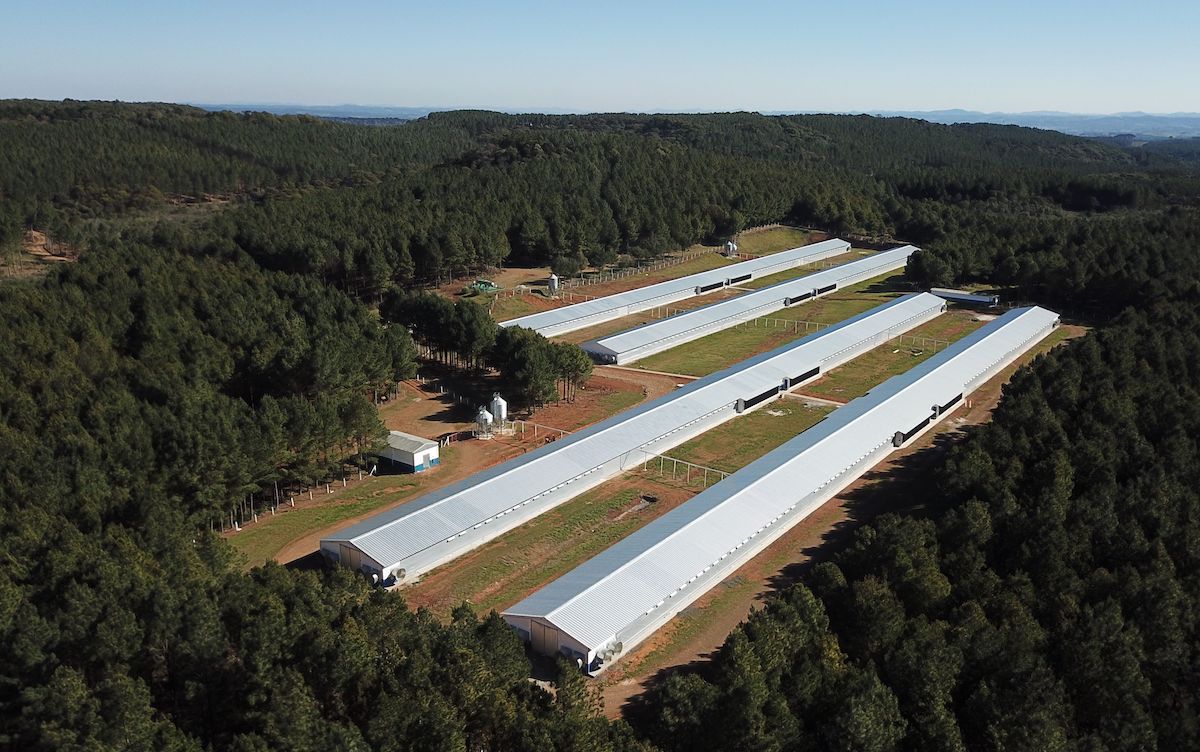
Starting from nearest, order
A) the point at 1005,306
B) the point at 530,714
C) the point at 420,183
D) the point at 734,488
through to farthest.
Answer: the point at 530,714 → the point at 734,488 → the point at 1005,306 → the point at 420,183

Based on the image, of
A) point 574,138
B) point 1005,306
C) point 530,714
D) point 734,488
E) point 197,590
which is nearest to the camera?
point 530,714

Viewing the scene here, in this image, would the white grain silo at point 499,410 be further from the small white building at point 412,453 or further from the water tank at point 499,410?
the small white building at point 412,453

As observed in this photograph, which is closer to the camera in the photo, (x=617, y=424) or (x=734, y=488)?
(x=734, y=488)

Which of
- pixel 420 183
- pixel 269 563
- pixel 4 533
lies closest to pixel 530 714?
pixel 269 563

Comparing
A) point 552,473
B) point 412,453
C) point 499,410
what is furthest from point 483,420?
point 552,473

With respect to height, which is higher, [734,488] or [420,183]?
[420,183]

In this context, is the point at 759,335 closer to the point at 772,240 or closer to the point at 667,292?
the point at 667,292

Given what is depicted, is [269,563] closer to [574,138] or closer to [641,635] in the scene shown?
[641,635]
